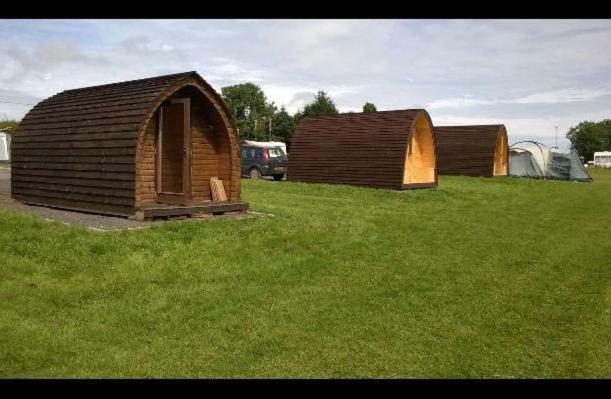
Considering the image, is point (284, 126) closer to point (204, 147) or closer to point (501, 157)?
point (501, 157)

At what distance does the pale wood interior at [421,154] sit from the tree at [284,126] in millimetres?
51059

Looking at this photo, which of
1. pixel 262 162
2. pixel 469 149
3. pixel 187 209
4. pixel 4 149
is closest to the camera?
pixel 187 209

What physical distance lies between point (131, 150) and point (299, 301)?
5894 mm

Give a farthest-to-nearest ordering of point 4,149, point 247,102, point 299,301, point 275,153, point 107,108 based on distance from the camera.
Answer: point 247,102 < point 4,149 < point 275,153 < point 107,108 < point 299,301

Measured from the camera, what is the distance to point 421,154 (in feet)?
79.3

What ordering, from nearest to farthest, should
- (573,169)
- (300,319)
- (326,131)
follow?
1. (300,319)
2. (326,131)
3. (573,169)

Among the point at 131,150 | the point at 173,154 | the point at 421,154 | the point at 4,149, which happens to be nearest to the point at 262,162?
the point at 421,154

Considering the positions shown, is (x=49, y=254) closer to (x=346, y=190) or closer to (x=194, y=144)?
(x=194, y=144)

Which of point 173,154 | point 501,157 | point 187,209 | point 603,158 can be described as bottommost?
point 187,209

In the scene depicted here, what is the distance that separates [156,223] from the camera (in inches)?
408

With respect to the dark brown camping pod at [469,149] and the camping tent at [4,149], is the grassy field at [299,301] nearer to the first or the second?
the dark brown camping pod at [469,149]

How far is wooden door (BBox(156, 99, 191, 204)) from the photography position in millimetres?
11828
